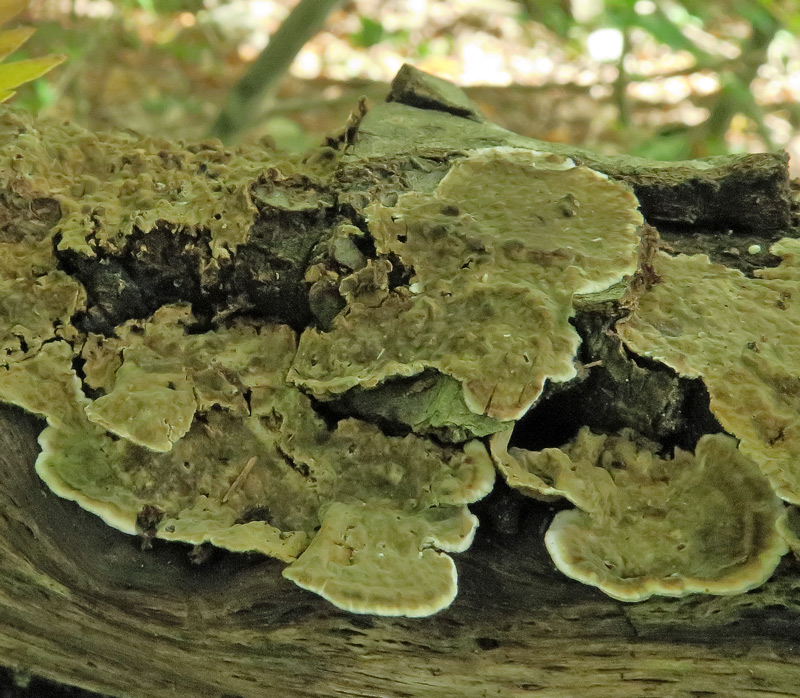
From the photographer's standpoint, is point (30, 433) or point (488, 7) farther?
point (488, 7)

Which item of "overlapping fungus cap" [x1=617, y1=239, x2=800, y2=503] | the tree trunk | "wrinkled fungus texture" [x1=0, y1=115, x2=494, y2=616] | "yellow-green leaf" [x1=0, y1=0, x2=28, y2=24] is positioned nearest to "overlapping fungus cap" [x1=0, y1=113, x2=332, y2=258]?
"wrinkled fungus texture" [x1=0, y1=115, x2=494, y2=616]

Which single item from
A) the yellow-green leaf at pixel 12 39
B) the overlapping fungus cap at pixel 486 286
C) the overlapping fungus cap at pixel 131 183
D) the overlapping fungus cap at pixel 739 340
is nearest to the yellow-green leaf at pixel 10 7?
the yellow-green leaf at pixel 12 39

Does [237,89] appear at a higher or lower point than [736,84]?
lower

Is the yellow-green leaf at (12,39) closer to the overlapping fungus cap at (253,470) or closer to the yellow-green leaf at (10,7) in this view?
the yellow-green leaf at (10,7)

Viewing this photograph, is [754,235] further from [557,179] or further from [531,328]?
[531,328]

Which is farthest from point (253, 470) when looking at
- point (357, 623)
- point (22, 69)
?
point (22, 69)

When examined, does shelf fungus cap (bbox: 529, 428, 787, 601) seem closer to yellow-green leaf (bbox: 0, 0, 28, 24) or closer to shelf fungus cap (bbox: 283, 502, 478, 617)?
shelf fungus cap (bbox: 283, 502, 478, 617)

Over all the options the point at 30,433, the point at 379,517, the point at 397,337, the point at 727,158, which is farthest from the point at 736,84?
the point at 30,433
